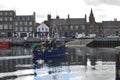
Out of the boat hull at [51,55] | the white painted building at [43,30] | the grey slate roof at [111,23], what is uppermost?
the grey slate roof at [111,23]

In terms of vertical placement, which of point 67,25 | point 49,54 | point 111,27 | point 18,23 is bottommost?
point 49,54

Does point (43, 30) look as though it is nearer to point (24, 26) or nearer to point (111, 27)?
point (24, 26)

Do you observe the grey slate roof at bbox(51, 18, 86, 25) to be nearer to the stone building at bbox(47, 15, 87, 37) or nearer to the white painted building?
the stone building at bbox(47, 15, 87, 37)

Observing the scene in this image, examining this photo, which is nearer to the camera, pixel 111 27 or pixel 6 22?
pixel 6 22

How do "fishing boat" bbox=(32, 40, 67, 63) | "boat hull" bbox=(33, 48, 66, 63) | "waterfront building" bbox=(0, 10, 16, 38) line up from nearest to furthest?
"boat hull" bbox=(33, 48, 66, 63)
"fishing boat" bbox=(32, 40, 67, 63)
"waterfront building" bbox=(0, 10, 16, 38)

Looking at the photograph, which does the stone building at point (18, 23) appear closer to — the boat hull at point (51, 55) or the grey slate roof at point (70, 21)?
the grey slate roof at point (70, 21)

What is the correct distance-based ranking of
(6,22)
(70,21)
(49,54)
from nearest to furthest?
(49,54)
(6,22)
(70,21)

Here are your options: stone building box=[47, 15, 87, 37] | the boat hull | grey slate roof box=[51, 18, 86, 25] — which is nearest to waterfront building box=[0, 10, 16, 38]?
stone building box=[47, 15, 87, 37]

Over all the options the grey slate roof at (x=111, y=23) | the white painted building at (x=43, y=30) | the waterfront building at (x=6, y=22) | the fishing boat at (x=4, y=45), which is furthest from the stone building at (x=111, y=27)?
the fishing boat at (x=4, y=45)

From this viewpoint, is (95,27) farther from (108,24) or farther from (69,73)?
(69,73)

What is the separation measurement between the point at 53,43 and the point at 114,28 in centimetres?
9314

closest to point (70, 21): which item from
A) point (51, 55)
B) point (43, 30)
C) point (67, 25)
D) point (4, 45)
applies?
point (67, 25)

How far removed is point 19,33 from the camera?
15125cm

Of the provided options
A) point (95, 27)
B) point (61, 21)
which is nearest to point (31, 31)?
point (61, 21)
